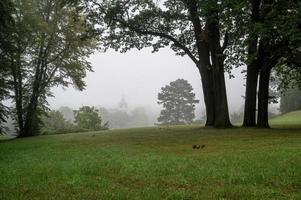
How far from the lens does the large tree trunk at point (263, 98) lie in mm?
27989

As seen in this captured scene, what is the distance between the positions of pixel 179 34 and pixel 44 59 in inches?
524

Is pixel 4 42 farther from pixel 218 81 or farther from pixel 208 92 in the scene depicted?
pixel 208 92

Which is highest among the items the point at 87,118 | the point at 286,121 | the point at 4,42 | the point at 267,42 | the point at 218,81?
the point at 267,42

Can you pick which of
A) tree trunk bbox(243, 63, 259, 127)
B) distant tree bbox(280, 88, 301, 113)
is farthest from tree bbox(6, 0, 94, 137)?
distant tree bbox(280, 88, 301, 113)

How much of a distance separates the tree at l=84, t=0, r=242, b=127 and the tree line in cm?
7

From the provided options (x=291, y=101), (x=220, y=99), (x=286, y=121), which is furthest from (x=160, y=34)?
(x=291, y=101)

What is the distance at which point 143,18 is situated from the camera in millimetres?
31047

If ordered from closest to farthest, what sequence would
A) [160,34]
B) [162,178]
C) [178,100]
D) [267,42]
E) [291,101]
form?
[162,178] → [267,42] → [160,34] → [291,101] → [178,100]

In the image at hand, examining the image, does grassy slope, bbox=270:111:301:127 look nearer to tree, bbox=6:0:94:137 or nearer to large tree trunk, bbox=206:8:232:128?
large tree trunk, bbox=206:8:232:128

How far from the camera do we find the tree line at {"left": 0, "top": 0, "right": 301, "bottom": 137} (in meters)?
22.5

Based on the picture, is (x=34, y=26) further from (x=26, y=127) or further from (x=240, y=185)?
(x=240, y=185)

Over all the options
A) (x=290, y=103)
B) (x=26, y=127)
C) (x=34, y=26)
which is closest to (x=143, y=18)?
(x=34, y=26)

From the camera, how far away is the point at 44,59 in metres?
37.8

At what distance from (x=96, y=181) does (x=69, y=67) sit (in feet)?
102
